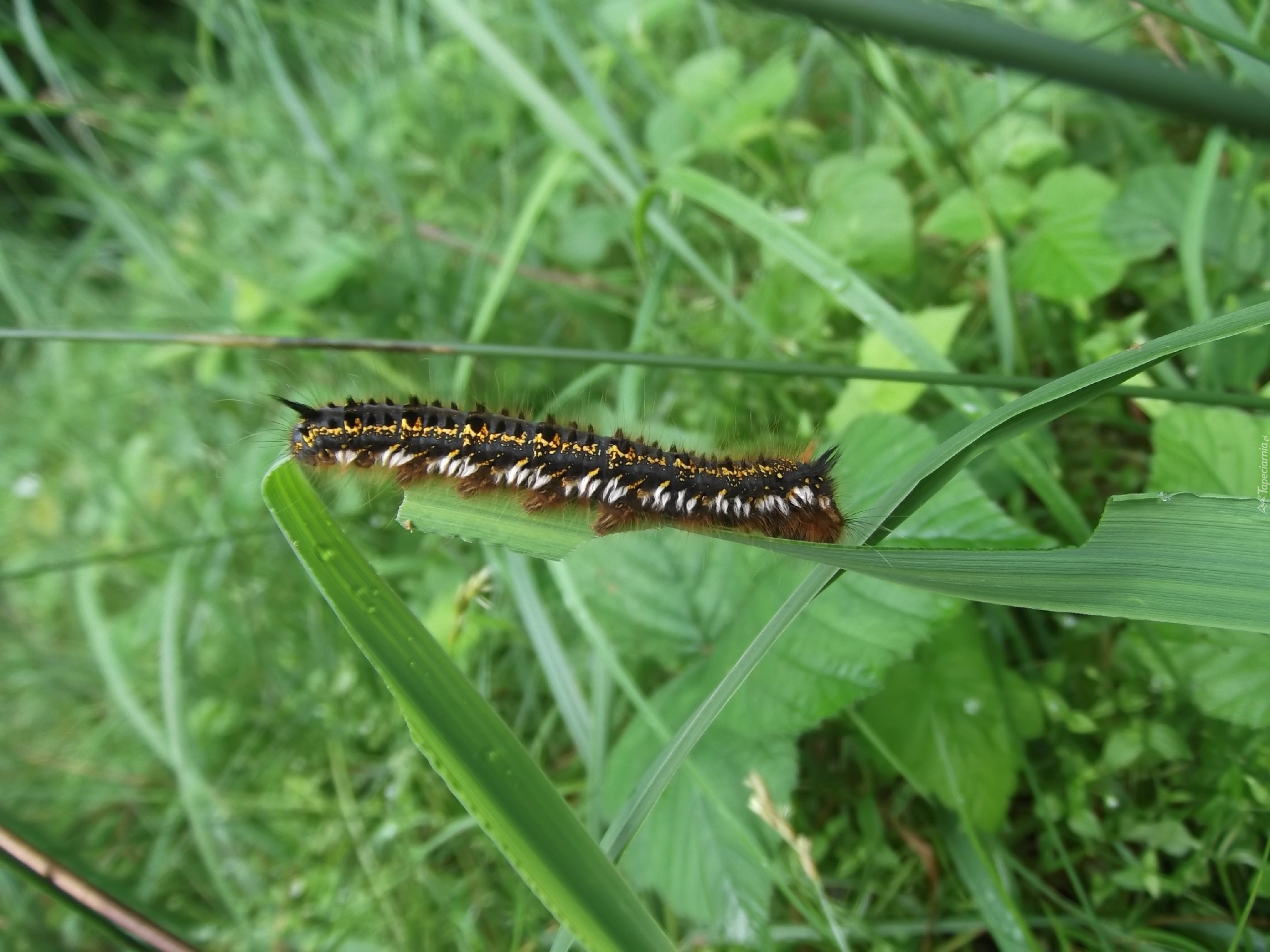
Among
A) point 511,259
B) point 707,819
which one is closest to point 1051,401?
point 707,819

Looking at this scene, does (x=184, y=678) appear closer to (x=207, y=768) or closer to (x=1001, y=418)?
(x=207, y=768)

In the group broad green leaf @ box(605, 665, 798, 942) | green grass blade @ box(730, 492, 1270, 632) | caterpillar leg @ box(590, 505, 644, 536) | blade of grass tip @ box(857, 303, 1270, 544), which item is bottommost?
broad green leaf @ box(605, 665, 798, 942)

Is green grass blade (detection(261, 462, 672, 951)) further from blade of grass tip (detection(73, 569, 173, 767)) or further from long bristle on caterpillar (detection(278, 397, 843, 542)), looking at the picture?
blade of grass tip (detection(73, 569, 173, 767))

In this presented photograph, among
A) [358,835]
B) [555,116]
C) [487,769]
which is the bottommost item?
[358,835]

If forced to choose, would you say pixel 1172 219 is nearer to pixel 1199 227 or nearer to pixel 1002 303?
pixel 1199 227

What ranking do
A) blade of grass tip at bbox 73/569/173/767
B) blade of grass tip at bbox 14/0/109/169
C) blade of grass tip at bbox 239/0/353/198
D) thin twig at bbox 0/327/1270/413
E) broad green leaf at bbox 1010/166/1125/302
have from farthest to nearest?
blade of grass tip at bbox 14/0/109/169, blade of grass tip at bbox 239/0/353/198, blade of grass tip at bbox 73/569/173/767, broad green leaf at bbox 1010/166/1125/302, thin twig at bbox 0/327/1270/413

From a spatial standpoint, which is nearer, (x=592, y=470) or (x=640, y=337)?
(x=592, y=470)

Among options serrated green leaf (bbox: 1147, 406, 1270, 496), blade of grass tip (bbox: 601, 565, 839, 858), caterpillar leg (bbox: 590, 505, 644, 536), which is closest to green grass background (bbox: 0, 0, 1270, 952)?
serrated green leaf (bbox: 1147, 406, 1270, 496)
